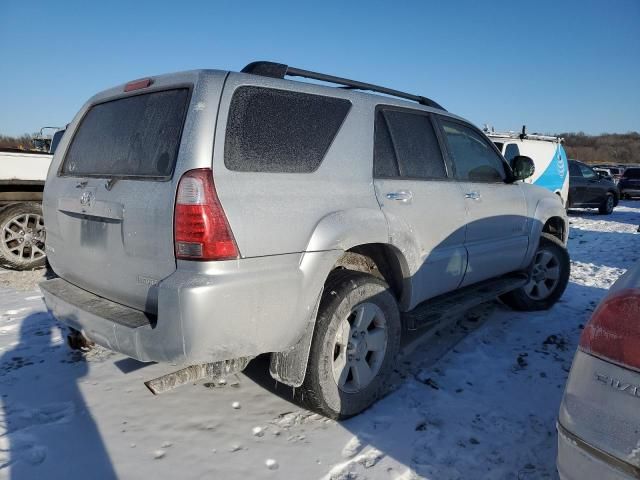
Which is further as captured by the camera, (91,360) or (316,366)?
(91,360)

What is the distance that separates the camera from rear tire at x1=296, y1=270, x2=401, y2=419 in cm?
257

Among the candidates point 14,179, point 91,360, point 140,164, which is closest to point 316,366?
point 140,164

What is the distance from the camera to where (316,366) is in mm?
2541

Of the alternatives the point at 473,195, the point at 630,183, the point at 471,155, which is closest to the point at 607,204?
the point at 630,183

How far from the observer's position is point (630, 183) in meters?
21.1

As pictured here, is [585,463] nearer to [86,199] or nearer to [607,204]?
[86,199]

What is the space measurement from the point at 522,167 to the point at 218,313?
3.19 meters

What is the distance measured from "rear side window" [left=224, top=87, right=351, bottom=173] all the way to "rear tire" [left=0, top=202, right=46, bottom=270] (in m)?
5.02

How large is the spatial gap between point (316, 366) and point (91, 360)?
6.38 feet

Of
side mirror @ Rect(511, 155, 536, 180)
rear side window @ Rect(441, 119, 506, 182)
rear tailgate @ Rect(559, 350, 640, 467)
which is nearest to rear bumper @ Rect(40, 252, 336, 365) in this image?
rear tailgate @ Rect(559, 350, 640, 467)

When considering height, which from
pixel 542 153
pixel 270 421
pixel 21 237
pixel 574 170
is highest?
pixel 542 153

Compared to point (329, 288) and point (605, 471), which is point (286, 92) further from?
point (605, 471)

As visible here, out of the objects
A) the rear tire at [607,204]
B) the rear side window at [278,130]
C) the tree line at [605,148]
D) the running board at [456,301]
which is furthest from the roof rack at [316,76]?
the tree line at [605,148]

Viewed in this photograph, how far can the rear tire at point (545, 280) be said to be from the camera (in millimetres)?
4746
